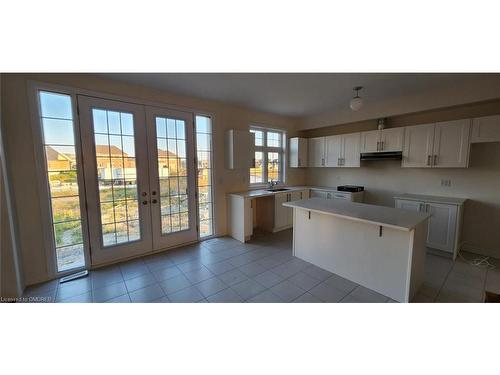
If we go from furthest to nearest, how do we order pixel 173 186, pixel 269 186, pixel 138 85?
pixel 269 186, pixel 173 186, pixel 138 85

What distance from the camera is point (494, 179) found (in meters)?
3.14

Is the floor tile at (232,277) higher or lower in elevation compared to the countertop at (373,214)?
lower

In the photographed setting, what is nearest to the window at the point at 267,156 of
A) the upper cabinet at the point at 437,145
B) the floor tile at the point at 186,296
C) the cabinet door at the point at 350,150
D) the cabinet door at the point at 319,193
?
the cabinet door at the point at 319,193

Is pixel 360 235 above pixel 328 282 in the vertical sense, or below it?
above

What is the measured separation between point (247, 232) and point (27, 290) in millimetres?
2908

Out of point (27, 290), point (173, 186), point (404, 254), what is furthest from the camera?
point (173, 186)

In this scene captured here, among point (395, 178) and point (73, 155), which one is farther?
point (395, 178)

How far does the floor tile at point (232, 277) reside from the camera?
8.50ft

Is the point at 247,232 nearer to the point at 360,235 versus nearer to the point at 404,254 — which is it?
Result: the point at 360,235

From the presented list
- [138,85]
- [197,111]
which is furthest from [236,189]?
[138,85]

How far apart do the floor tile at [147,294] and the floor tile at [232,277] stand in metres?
0.72

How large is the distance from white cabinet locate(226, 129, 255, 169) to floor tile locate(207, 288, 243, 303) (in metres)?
2.24

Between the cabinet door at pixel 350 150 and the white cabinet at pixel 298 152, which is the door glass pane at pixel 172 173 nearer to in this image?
the white cabinet at pixel 298 152

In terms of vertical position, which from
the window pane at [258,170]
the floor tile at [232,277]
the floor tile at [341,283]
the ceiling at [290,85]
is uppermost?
the ceiling at [290,85]
